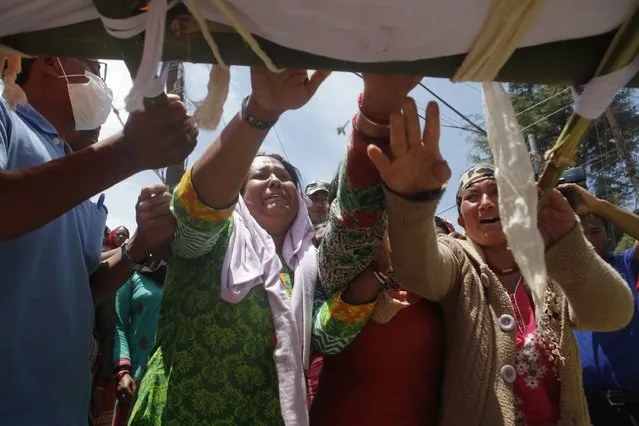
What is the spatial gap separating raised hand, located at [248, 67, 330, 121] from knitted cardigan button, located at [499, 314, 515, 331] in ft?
3.20

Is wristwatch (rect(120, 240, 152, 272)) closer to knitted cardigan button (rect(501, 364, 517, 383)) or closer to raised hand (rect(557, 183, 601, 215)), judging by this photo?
knitted cardigan button (rect(501, 364, 517, 383))

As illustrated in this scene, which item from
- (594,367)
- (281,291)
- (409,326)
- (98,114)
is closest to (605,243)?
(594,367)

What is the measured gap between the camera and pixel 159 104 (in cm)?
118

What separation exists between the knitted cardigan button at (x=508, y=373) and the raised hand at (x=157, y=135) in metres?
1.15

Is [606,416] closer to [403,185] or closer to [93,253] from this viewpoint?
[403,185]

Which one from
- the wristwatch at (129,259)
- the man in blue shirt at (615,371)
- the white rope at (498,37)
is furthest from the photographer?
the man in blue shirt at (615,371)

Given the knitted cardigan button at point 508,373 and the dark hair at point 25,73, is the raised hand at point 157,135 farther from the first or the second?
the knitted cardigan button at point 508,373

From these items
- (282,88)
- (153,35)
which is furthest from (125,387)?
(153,35)

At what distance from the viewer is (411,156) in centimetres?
133

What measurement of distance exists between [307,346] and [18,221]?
0.98 m

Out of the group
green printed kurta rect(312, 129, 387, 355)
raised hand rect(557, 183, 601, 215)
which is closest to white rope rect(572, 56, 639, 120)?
green printed kurta rect(312, 129, 387, 355)

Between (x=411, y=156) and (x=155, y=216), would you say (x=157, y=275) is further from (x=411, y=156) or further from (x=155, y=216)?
(x=411, y=156)

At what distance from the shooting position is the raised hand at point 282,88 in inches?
50.8

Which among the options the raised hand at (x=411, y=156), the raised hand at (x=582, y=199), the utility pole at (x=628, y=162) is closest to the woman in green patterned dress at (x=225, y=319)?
the raised hand at (x=411, y=156)
